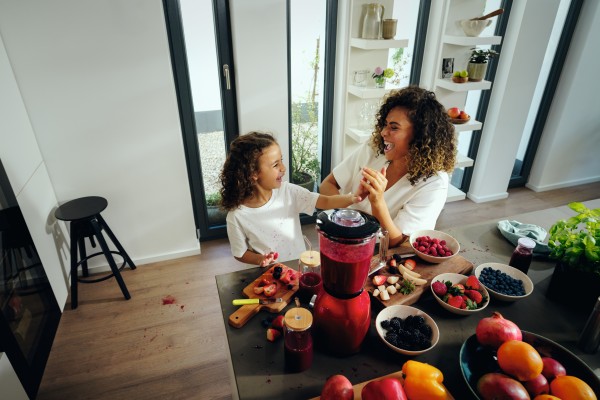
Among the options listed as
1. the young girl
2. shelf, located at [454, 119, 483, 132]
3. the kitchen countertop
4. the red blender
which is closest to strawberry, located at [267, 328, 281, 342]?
the kitchen countertop

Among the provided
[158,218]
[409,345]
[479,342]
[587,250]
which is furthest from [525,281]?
[158,218]

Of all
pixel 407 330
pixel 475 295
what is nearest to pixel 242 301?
pixel 407 330

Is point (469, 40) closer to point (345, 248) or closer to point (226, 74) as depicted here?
point (226, 74)

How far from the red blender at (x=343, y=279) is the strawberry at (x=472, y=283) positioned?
1.44ft

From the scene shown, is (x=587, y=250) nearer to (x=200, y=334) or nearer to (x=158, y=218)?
(x=200, y=334)

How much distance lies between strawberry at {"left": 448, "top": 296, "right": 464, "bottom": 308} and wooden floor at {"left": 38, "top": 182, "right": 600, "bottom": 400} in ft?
4.16

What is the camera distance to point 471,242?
1.58 meters

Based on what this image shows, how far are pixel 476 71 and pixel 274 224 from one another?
231 centimetres

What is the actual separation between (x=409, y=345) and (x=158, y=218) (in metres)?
2.20

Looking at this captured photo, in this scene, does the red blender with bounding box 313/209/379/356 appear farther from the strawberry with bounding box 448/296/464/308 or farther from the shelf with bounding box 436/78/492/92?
the shelf with bounding box 436/78/492/92

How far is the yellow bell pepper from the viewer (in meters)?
0.85

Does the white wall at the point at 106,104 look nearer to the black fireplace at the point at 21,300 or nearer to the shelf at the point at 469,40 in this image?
the black fireplace at the point at 21,300

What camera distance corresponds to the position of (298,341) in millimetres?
988

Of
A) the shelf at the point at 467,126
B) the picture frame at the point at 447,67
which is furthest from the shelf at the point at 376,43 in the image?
the shelf at the point at 467,126
